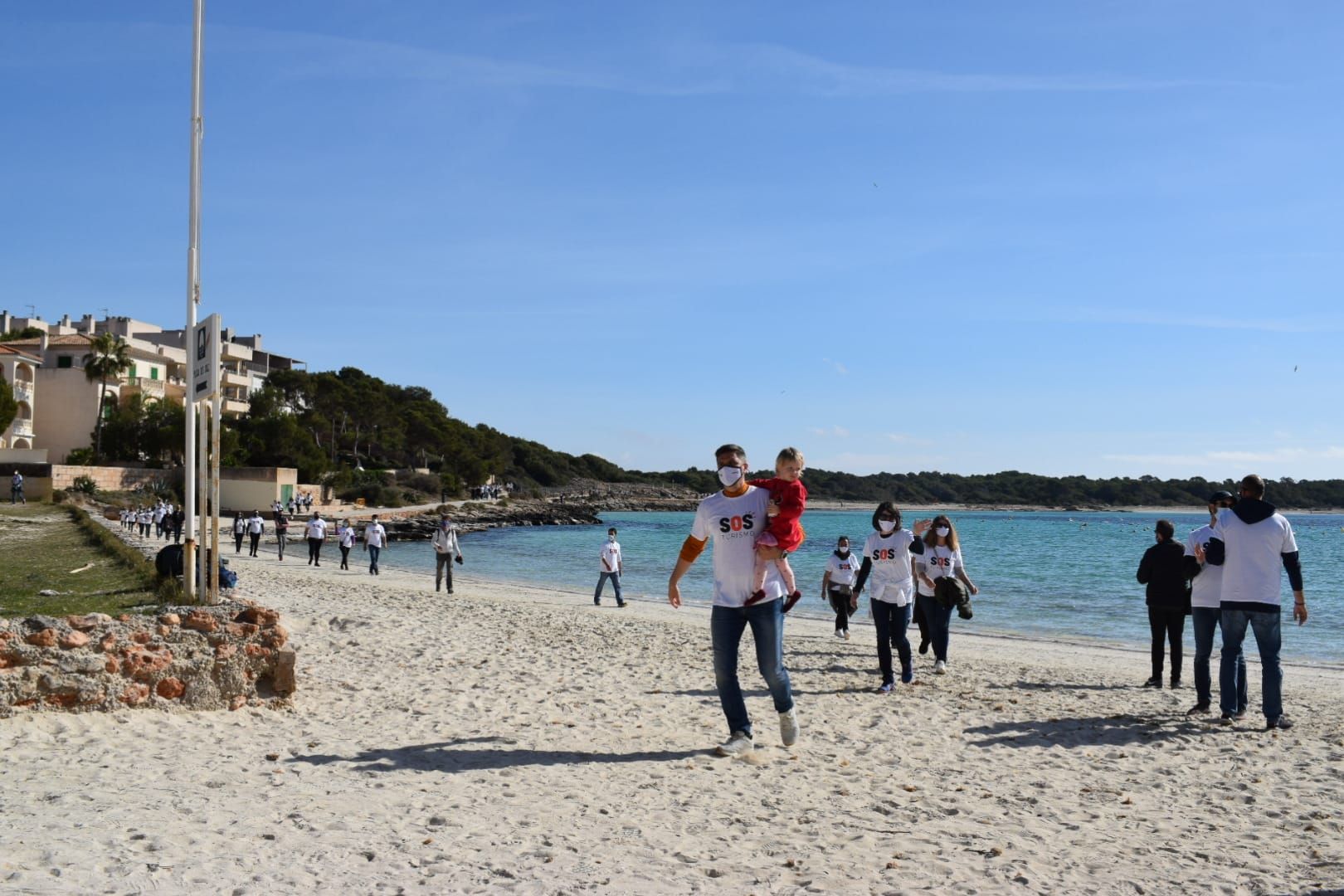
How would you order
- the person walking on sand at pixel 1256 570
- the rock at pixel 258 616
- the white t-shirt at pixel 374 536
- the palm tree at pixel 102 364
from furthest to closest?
the palm tree at pixel 102 364 < the white t-shirt at pixel 374 536 < the person walking on sand at pixel 1256 570 < the rock at pixel 258 616

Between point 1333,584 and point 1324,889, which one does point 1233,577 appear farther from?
point 1333,584

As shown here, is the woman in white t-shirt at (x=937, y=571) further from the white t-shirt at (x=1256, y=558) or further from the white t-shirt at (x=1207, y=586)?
the white t-shirt at (x=1256, y=558)

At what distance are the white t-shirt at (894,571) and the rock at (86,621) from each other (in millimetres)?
6199

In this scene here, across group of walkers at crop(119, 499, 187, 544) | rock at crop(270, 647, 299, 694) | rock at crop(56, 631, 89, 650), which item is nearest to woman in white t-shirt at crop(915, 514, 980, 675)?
rock at crop(270, 647, 299, 694)

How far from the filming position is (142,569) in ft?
40.9

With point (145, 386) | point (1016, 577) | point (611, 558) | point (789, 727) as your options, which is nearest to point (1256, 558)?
point (789, 727)

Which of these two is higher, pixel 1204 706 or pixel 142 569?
pixel 142 569

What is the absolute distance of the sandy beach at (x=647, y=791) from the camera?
14.7ft

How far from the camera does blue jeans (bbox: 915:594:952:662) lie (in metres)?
10.4

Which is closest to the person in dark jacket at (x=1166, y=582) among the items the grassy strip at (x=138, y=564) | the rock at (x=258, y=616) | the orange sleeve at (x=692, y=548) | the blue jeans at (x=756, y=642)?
the blue jeans at (x=756, y=642)

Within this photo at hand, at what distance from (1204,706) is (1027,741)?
2.23 metres

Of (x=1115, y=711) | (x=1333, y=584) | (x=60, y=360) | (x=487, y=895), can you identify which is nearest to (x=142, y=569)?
(x=487, y=895)

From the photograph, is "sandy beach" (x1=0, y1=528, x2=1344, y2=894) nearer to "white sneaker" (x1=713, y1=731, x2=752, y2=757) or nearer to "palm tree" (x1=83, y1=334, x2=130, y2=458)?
"white sneaker" (x1=713, y1=731, x2=752, y2=757)

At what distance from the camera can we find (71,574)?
13.1 metres
